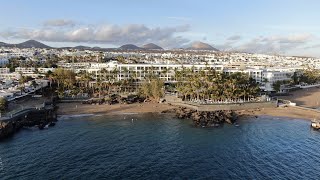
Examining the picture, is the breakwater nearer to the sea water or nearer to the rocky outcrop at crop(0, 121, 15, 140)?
the rocky outcrop at crop(0, 121, 15, 140)

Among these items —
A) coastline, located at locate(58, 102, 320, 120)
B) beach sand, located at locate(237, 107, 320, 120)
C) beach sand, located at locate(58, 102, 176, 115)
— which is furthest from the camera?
beach sand, located at locate(58, 102, 176, 115)

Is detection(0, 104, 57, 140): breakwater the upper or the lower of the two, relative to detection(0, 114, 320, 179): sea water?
upper

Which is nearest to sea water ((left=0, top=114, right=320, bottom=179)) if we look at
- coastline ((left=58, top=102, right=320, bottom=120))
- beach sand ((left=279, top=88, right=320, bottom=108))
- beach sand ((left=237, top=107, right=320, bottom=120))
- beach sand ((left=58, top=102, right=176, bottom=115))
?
beach sand ((left=237, top=107, right=320, bottom=120))

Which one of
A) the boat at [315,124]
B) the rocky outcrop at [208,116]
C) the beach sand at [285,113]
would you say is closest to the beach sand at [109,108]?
the rocky outcrop at [208,116]

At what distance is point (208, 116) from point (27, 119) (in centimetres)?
3484

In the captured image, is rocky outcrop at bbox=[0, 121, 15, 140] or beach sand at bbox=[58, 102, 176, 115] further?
beach sand at bbox=[58, 102, 176, 115]

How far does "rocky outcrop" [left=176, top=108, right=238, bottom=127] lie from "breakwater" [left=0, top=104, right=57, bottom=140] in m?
26.1

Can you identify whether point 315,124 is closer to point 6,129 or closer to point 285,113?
point 285,113

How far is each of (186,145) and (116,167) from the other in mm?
13226

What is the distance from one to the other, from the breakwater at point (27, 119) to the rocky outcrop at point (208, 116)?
2606cm

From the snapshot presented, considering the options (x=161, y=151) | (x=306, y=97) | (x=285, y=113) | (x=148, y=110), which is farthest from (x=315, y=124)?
(x=306, y=97)

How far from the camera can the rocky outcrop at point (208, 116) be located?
62.3 m

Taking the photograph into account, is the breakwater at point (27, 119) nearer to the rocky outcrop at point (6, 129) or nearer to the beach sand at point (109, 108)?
the rocky outcrop at point (6, 129)

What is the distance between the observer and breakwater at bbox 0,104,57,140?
53856mm
